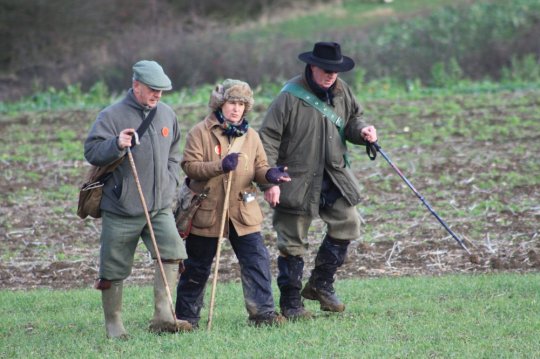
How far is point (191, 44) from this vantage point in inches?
1030

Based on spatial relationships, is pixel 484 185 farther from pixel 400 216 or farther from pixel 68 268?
pixel 68 268

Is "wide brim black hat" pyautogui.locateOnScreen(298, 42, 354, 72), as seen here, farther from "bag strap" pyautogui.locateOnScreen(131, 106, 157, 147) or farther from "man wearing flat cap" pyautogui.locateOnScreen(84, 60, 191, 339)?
"bag strap" pyautogui.locateOnScreen(131, 106, 157, 147)

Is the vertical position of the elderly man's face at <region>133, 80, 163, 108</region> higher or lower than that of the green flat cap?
lower

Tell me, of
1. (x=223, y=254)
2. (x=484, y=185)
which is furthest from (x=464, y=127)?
(x=223, y=254)

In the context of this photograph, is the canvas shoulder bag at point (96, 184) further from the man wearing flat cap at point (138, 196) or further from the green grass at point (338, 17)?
the green grass at point (338, 17)

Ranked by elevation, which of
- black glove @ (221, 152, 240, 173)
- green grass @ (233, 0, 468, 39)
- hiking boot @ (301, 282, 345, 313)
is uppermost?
black glove @ (221, 152, 240, 173)

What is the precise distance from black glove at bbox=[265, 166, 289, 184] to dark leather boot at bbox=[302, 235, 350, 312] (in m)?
0.93

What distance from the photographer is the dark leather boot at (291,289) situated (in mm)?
8742

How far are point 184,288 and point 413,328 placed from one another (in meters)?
1.86

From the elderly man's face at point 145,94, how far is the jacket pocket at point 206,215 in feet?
2.90

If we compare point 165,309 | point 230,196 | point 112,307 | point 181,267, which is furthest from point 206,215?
point 112,307

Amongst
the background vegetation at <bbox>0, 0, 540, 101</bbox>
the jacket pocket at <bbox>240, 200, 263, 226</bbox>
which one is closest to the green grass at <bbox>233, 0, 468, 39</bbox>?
the background vegetation at <bbox>0, 0, 540, 101</bbox>

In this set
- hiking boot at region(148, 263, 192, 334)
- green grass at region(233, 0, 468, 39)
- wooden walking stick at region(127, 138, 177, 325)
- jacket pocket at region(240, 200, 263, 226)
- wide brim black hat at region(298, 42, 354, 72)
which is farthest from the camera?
green grass at region(233, 0, 468, 39)

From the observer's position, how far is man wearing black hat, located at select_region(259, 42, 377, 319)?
28.7 ft
